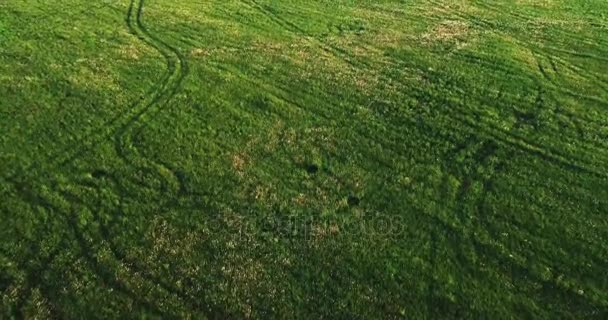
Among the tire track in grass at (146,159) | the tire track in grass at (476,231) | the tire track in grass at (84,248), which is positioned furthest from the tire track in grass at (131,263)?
the tire track in grass at (476,231)

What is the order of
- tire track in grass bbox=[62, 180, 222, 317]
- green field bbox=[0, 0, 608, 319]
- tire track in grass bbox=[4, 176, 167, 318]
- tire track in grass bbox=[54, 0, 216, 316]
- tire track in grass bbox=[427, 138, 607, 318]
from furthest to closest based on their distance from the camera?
tire track in grass bbox=[54, 0, 216, 316] < tire track in grass bbox=[427, 138, 607, 318] < green field bbox=[0, 0, 608, 319] < tire track in grass bbox=[4, 176, 167, 318] < tire track in grass bbox=[62, 180, 222, 317]

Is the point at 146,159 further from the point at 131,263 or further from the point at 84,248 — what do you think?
the point at 131,263

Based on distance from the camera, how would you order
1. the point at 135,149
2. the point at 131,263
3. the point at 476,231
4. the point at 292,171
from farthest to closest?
the point at 135,149, the point at 292,171, the point at 476,231, the point at 131,263

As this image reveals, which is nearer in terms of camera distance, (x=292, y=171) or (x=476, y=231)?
(x=476, y=231)

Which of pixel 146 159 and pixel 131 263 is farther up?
pixel 146 159

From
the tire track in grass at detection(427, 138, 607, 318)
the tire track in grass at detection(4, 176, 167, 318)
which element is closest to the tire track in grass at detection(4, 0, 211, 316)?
the tire track in grass at detection(4, 176, 167, 318)

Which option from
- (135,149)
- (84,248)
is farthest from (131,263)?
(135,149)

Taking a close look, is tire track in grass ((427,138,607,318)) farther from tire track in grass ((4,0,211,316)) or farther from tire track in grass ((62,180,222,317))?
tire track in grass ((4,0,211,316))

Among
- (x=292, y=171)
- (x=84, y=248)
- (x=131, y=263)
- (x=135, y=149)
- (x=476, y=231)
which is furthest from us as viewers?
(x=135, y=149)

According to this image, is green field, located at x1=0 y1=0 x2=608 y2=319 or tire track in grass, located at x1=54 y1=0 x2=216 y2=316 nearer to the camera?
green field, located at x1=0 y1=0 x2=608 y2=319
